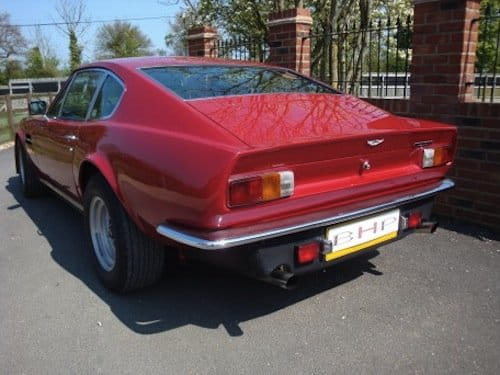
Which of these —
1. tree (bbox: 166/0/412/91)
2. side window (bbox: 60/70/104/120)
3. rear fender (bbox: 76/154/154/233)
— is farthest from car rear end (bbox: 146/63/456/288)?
tree (bbox: 166/0/412/91)

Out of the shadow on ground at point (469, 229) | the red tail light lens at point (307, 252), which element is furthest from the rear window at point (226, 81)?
the shadow on ground at point (469, 229)

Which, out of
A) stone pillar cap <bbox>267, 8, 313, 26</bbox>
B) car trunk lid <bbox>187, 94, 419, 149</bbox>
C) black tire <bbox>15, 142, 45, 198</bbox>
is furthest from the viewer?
stone pillar cap <bbox>267, 8, 313, 26</bbox>

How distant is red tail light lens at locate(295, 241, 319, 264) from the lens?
258cm

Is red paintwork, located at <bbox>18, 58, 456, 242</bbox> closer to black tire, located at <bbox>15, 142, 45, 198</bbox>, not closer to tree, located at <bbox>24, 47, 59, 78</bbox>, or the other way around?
black tire, located at <bbox>15, 142, 45, 198</bbox>

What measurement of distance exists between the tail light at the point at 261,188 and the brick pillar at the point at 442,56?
2.72 meters

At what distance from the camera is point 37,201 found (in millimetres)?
5828

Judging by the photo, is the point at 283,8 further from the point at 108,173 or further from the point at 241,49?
the point at 108,173

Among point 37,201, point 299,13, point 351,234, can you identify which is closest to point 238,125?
point 351,234

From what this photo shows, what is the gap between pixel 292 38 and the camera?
681cm

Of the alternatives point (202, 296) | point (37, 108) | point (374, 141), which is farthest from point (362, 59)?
point (202, 296)

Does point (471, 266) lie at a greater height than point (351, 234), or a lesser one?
lesser

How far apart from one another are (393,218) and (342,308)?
0.64 m

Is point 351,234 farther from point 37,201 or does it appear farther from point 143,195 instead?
point 37,201

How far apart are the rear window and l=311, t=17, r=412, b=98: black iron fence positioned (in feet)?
6.46
